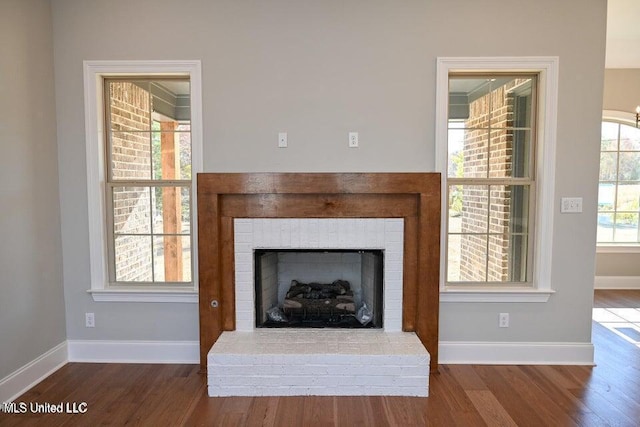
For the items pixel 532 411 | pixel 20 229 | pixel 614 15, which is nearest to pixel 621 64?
pixel 614 15

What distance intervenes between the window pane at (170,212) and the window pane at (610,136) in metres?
5.20

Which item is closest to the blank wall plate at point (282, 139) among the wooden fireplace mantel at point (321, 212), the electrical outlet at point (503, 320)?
the wooden fireplace mantel at point (321, 212)

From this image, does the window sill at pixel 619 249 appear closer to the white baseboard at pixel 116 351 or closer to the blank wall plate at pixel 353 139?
the blank wall plate at pixel 353 139

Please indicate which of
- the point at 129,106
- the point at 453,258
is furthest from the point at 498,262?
the point at 129,106

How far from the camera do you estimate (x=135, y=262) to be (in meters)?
2.84

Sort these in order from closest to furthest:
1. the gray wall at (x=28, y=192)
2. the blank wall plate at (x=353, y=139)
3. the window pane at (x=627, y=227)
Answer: the gray wall at (x=28, y=192)
the blank wall plate at (x=353, y=139)
the window pane at (x=627, y=227)

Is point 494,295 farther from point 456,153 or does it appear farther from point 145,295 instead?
point 145,295

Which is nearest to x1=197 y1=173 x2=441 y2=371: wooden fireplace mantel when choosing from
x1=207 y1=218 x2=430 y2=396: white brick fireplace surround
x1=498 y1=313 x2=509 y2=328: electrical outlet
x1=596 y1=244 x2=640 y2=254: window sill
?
x1=207 y1=218 x2=430 y2=396: white brick fireplace surround

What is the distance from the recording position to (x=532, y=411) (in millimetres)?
2156

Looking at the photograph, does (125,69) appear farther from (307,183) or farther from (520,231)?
(520,231)

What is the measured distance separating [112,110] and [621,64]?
18.5 ft

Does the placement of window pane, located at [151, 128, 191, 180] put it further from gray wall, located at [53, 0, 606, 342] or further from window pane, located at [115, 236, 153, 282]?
window pane, located at [115, 236, 153, 282]

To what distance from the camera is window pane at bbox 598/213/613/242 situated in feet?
16.0

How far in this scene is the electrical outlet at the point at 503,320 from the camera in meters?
2.73
